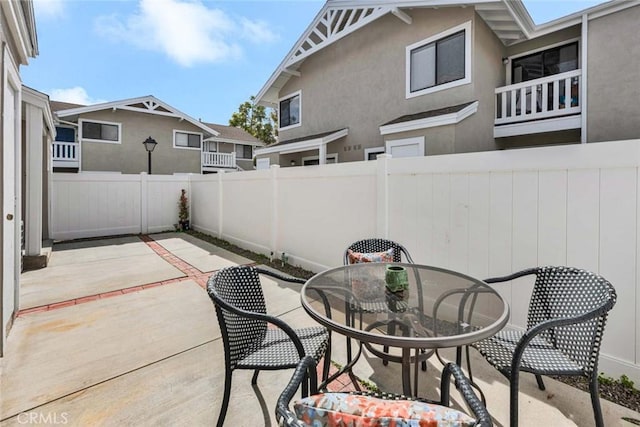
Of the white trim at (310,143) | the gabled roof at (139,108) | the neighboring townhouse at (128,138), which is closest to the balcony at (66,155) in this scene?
the neighboring townhouse at (128,138)

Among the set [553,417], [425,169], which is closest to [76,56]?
[425,169]

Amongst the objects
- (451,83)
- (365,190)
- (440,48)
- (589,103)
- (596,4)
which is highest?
(596,4)

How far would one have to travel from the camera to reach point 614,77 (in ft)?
21.7

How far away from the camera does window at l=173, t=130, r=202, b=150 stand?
1756 cm

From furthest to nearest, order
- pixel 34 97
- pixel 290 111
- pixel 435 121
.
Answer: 1. pixel 290 111
2. pixel 435 121
3. pixel 34 97

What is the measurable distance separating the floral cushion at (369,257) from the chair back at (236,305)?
4.21 ft

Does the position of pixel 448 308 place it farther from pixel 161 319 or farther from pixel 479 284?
pixel 161 319

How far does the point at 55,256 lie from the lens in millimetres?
7316

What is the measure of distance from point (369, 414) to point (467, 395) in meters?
0.56

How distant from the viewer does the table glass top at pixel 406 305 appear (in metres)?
1.84

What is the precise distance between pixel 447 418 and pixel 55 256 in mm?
9526

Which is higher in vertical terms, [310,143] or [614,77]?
[614,77]

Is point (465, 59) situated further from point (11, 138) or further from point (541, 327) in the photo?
point (11, 138)

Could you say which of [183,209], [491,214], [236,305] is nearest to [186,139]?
[183,209]
